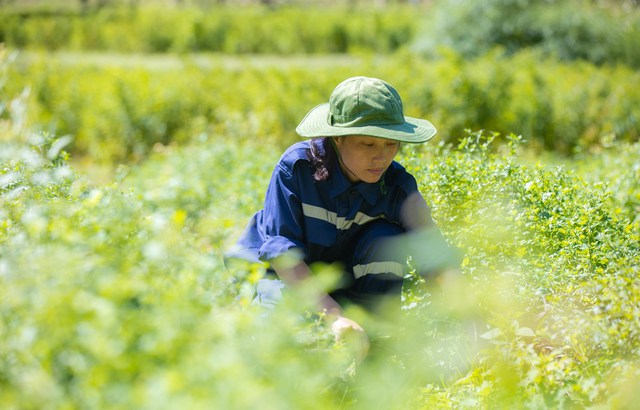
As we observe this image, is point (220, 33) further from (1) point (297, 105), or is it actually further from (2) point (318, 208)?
(2) point (318, 208)

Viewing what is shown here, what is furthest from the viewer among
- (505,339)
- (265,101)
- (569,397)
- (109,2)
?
(109,2)

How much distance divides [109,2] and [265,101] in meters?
22.7

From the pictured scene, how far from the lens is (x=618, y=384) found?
1807mm

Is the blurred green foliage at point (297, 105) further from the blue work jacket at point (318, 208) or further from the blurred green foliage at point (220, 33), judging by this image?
the blurred green foliage at point (220, 33)

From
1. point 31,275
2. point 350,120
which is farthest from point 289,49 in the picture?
point 31,275

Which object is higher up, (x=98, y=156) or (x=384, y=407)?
(x=384, y=407)

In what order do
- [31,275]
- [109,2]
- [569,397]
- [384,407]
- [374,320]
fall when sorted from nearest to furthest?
[31,275]
[384,407]
[569,397]
[374,320]
[109,2]

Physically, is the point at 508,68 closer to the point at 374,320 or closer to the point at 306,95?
the point at 306,95

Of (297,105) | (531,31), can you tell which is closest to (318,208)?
(297,105)

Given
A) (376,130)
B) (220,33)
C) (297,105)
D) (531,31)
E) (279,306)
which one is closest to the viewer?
(279,306)

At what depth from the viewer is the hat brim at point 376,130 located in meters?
2.25

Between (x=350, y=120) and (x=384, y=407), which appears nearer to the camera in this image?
(x=384, y=407)

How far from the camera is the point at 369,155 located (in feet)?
7.73

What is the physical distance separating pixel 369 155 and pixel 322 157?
0.22m
